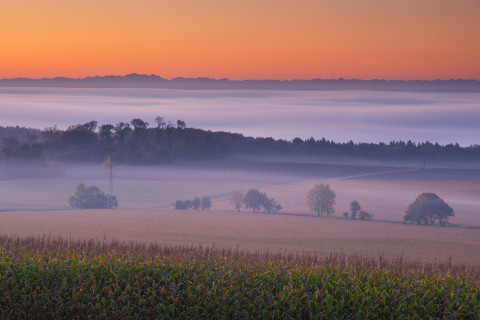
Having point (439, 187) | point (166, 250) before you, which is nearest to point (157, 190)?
point (439, 187)

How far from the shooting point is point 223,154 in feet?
302

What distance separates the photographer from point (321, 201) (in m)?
66.9

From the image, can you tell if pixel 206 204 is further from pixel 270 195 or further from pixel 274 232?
pixel 274 232

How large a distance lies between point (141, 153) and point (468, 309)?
78970mm

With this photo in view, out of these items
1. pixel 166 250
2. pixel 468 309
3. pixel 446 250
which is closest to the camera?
pixel 468 309

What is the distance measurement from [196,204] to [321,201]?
54.1 ft

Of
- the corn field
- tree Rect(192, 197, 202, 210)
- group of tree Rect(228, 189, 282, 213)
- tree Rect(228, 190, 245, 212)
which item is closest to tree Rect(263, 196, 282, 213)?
group of tree Rect(228, 189, 282, 213)

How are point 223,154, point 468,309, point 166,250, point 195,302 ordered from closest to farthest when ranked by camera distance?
point 468,309 < point 195,302 < point 166,250 < point 223,154

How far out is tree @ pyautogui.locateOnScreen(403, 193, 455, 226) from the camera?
57.5 meters

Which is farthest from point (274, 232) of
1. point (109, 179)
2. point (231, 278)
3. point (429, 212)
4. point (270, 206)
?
point (109, 179)

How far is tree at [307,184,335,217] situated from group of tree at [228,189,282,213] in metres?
4.35

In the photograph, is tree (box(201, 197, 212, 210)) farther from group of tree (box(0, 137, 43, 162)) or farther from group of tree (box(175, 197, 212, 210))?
group of tree (box(0, 137, 43, 162))

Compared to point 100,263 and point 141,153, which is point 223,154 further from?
point 100,263

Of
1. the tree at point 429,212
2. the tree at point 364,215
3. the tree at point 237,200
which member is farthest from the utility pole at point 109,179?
the tree at point 429,212
